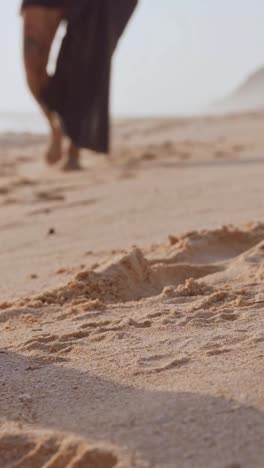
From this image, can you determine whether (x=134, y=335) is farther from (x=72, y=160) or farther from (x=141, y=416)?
(x=72, y=160)

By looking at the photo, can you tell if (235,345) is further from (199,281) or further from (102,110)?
(102,110)

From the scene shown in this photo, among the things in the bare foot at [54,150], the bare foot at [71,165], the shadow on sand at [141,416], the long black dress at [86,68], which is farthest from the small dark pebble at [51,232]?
the bare foot at [54,150]

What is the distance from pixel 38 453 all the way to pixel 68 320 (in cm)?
60

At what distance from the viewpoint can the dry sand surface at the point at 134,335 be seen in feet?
3.79

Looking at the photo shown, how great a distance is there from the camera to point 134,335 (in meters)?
1.60

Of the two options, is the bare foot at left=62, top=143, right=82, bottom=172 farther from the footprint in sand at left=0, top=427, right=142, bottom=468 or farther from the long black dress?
the footprint in sand at left=0, top=427, right=142, bottom=468

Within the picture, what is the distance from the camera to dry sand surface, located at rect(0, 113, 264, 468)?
1156 mm

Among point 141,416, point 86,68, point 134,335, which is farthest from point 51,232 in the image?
point 86,68

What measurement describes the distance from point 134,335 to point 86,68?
159 inches

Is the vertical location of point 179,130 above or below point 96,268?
below

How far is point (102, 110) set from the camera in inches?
218

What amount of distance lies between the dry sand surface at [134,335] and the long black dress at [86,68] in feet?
6.69

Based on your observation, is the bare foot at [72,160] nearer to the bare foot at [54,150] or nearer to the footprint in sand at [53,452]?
the bare foot at [54,150]

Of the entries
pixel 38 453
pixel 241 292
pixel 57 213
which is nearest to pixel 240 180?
pixel 57 213
